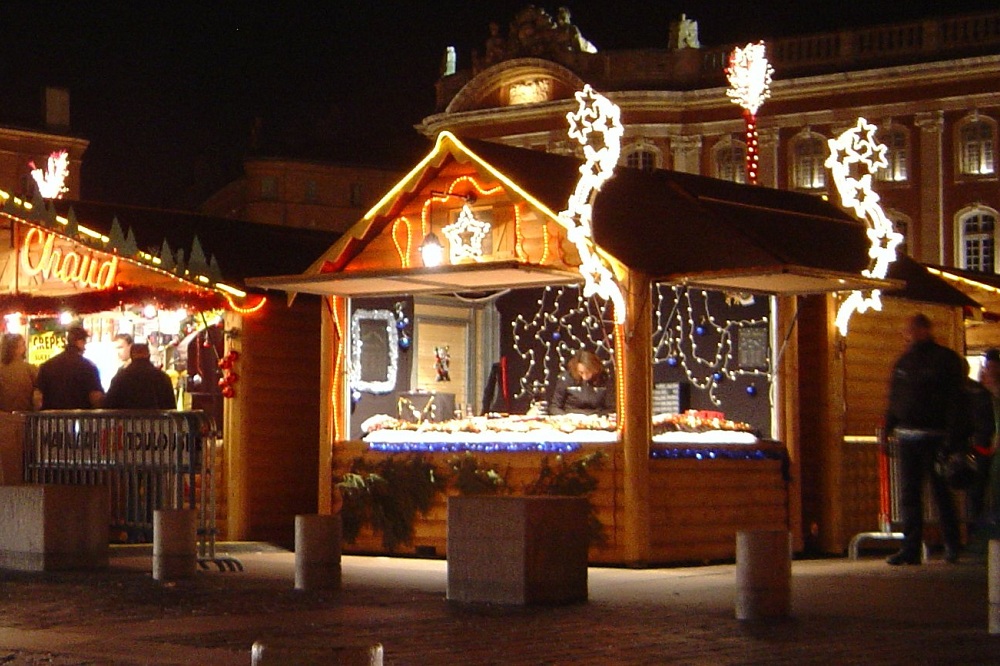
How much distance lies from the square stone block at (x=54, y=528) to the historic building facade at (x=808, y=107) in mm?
41621

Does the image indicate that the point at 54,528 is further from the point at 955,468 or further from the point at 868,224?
the point at 868,224

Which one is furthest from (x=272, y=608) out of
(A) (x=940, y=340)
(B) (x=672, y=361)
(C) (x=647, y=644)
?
(A) (x=940, y=340)

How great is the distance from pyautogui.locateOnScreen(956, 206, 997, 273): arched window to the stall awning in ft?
145

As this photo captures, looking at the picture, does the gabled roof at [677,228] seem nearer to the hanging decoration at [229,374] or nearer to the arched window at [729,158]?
the hanging decoration at [229,374]

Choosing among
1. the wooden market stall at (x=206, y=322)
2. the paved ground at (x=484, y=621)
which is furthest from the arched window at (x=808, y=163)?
the paved ground at (x=484, y=621)

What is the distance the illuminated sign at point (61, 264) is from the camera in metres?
19.4

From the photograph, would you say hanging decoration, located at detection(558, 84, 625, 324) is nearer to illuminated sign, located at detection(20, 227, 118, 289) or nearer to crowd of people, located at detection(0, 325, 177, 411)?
crowd of people, located at detection(0, 325, 177, 411)

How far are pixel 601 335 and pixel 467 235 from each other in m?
2.69

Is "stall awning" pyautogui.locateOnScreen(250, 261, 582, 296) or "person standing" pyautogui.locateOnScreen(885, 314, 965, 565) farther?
"stall awning" pyautogui.locateOnScreen(250, 261, 582, 296)

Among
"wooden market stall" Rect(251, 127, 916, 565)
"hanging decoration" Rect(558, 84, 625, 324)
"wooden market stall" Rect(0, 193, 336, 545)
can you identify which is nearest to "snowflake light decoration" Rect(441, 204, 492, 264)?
"wooden market stall" Rect(251, 127, 916, 565)

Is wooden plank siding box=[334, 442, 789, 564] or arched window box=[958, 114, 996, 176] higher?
arched window box=[958, 114, 996, 176]

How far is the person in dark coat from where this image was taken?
17719mm

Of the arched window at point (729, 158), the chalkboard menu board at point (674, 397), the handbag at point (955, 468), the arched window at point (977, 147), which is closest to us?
the handbag at point (955, 468)

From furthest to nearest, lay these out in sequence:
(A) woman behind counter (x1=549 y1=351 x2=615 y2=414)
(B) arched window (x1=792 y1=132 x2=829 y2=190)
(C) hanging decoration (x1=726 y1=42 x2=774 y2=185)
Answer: (B) arched window (x1=792 y1=132 x2=829 y2=190), (C) hanging decoration (x1=726 y1=42 x2=774 y2=185), (A) woman behind counter (x1=549 y1=351 x2=615 y2=414)
